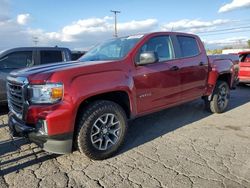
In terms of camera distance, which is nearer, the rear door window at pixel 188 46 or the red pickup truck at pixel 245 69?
the rear door window at pixel 188 46

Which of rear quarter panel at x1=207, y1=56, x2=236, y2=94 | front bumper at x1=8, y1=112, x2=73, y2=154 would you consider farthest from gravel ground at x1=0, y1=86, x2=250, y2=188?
rear quarter panel at x1=207, y1=56, x2=236, y2=94

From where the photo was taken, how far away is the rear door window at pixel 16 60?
754 centimetres

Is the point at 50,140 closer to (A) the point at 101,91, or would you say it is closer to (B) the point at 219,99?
(A) the point at 101,91

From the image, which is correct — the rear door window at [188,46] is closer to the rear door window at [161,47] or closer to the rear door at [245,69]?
the rear door window at [161,47]

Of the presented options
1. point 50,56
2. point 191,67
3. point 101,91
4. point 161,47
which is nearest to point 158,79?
point 161,47

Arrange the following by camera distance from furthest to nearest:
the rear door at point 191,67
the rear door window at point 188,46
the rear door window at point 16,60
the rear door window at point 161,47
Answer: the rear door window at point 16,60 → the rear door window at point 188,46 → the rear door at point 191,67 → the rear door window at point 161,47

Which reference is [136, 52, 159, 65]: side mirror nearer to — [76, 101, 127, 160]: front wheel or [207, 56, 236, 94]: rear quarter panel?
[76, 101, 127, 160]: front wheel

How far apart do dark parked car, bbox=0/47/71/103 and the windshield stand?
110 inches

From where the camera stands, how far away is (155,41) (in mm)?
5375

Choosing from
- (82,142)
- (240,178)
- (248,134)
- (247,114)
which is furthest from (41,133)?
(247,114)

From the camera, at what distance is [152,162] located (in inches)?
167

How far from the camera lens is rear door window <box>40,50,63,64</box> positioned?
8188mm

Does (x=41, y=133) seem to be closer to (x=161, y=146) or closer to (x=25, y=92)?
Answer: (x=25, y=92)

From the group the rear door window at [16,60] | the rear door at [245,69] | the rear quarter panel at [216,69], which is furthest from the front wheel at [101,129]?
the rear door at [245,69]
